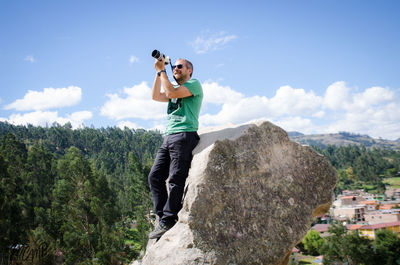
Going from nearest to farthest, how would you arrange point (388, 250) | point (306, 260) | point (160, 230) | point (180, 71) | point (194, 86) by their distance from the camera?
point (160, 230)
point (194, 86)
point (180, 71)
point (388, 250)
point (306, 260)

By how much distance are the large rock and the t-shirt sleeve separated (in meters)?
0.68

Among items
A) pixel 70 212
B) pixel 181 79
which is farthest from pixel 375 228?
pixel 181 79

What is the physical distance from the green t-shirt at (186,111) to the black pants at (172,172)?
0.33ft

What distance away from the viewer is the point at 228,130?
4441 mm

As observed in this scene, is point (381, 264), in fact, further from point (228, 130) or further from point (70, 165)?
point (228, 130)

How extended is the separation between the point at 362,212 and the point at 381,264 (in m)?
40.1

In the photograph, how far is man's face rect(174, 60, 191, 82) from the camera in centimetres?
434

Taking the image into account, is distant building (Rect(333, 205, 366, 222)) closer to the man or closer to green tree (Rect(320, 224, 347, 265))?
green tree (Rect(320, 224, 347, 265))

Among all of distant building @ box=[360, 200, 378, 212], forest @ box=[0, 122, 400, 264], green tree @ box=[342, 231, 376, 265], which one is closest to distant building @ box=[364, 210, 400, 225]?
distant building @ box=[360, 200, 378, 212]

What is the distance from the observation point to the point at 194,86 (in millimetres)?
4145

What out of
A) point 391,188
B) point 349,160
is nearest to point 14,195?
point 391,188

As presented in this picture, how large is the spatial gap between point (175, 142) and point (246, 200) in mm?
1222

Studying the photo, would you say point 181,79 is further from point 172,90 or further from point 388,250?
point 388,250

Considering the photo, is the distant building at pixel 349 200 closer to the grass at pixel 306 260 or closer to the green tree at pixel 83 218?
the grass at pixel 306 260
